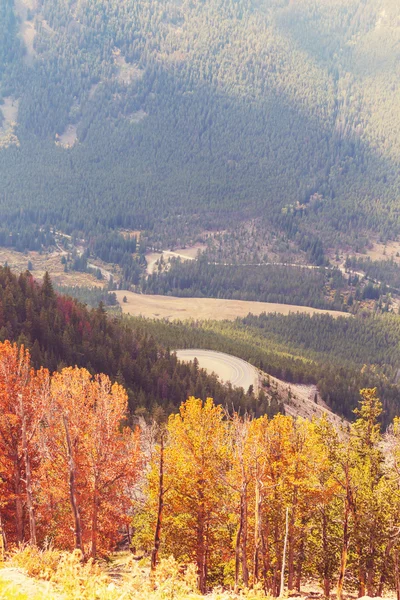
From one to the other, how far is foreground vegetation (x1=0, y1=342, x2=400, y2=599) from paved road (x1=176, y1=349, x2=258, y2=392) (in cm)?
9354

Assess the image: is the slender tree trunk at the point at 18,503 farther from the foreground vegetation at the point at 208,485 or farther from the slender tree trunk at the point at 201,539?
the slender tree trunk at the point at 201,539

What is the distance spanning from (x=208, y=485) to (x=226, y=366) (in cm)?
11190

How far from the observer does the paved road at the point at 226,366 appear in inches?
5816

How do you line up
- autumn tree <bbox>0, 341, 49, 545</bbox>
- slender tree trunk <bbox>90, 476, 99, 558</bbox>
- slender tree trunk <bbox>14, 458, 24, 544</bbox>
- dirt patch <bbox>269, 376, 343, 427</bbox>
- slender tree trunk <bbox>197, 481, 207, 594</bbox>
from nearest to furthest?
slender tree trunk <bbox>90, 476, 99, 558</bbox> → slender tree trunk <bbox>14, 458, 24, 544</bbox> → autumn tree <bbox>0, 341, 49, 545</bbox> → slender tree trunk <bbox>197, 481, 207, 594</bbox> → dirt patch <bbox>269, 376, 343, 427</bbox>

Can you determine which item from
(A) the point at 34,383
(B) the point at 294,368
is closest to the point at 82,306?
(B) the point at 294,368

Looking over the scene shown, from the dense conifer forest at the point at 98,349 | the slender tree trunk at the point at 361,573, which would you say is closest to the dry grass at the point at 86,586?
the slender tree trunk at the point at 361,573

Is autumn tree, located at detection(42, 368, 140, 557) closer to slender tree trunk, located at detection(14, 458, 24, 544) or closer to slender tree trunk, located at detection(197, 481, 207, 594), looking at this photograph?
slender tree trunk, located at detection(14, 458, 24, 544)

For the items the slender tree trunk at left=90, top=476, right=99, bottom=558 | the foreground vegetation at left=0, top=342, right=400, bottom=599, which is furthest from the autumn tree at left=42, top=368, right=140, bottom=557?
the foreground vegetation at left=0, top=342, right=400, bottom=599

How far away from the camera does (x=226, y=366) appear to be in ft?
518

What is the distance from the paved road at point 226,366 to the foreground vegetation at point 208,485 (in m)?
93.5

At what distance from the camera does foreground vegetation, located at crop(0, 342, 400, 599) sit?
4350 centimetres

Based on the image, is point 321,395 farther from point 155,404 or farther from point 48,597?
point 48,597

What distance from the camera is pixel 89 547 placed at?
44.9 m

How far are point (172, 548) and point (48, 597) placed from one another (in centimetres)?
2502
